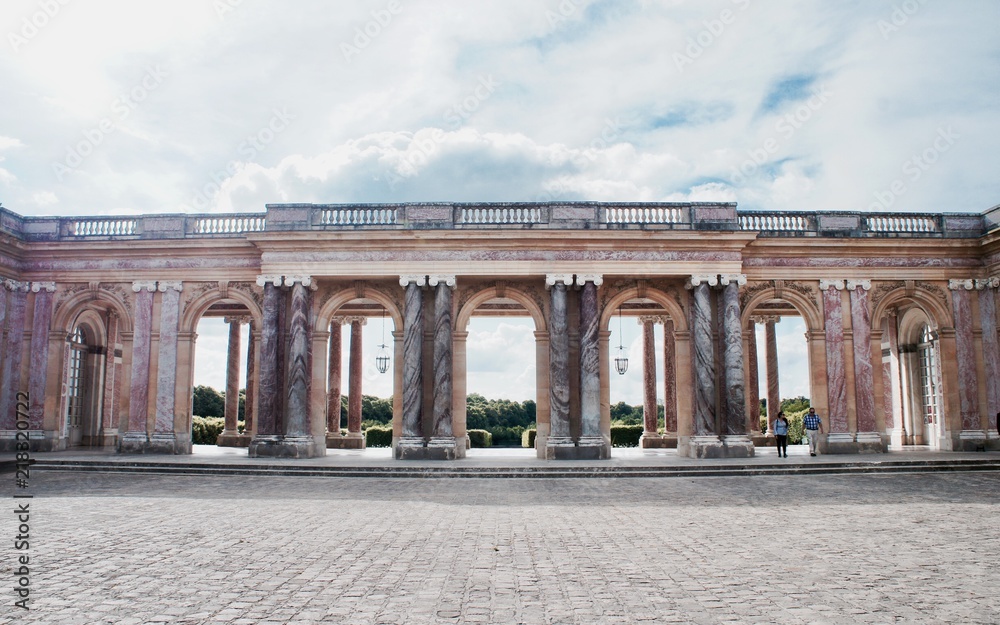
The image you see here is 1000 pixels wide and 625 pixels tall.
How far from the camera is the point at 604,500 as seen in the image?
14078 mm

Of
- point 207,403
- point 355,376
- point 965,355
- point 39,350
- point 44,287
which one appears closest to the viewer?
point 965,355

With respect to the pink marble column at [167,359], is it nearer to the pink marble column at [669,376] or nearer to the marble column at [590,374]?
the marble column at [590,374]

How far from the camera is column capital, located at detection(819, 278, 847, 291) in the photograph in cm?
2577

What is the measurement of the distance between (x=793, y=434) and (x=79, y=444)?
34939 mm

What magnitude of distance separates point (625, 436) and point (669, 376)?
6.98 meters

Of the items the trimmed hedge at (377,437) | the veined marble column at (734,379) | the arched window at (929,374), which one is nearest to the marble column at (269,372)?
the trimmed hedge at (377,437)

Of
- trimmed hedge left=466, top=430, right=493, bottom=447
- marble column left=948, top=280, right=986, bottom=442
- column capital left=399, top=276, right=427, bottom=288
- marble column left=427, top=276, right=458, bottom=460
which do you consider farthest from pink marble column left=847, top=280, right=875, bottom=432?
trimmed hedge left=466, top=430, right=493, bottom=447

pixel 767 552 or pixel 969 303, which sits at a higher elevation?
pixel 969 303

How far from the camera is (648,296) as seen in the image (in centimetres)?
2584

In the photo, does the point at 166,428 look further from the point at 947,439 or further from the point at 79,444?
the point at 947,439

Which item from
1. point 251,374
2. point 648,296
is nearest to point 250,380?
point 251,374

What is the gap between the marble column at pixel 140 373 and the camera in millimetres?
25281

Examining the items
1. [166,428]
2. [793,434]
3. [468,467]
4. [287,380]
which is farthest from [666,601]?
[793,434]

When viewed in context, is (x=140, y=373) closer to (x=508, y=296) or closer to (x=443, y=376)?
(x=443, y=376)
